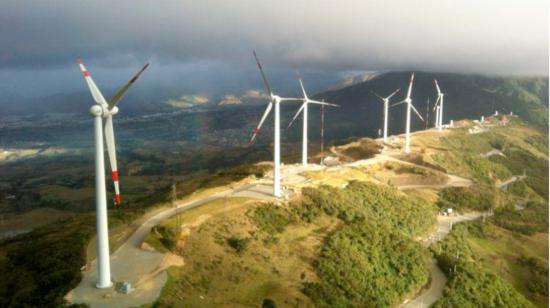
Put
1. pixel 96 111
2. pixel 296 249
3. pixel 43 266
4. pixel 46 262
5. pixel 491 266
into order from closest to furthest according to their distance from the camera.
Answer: pixel 96 111
pixel 43 266
pixel 46 262
pixel 296 249
pixel 491 266

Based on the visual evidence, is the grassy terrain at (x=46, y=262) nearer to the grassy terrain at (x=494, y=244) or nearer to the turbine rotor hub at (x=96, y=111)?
the turbine rotor hub at (x=96, y=111)

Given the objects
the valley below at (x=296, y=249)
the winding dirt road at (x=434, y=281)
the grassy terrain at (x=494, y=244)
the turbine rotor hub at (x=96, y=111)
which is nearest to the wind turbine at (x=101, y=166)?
the turbine rotor hub at (x=96, y=111)

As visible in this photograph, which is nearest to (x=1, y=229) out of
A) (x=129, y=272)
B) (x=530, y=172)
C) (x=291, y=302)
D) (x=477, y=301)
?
(x=129, y=272)

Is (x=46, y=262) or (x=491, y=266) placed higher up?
(x=46, y=262)

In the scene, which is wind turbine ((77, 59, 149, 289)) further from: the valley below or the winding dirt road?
the winding dirt road

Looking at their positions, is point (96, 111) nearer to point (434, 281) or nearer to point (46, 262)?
point (46, 262)

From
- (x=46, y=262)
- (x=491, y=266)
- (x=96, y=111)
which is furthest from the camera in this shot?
(x=491, y=266)

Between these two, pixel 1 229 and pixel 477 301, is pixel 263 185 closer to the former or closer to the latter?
pixel 477 301

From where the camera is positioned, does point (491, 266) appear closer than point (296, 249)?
No

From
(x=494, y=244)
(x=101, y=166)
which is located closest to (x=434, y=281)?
(x=494, y=244)

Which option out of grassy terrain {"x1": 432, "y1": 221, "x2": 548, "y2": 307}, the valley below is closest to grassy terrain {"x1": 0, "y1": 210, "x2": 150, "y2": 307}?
the valley below

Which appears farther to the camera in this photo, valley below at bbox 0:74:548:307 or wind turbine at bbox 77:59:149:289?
valley below at bbox 0:74:548:307
